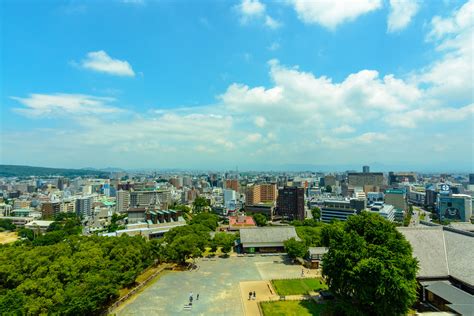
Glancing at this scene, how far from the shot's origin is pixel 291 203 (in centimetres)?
9444

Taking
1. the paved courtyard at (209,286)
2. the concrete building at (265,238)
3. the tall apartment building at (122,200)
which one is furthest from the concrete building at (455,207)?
the tall apartment building at (122,200)

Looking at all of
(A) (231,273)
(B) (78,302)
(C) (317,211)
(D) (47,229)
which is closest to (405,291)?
(A) (231,273)

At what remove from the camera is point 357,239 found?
2322 centimetres

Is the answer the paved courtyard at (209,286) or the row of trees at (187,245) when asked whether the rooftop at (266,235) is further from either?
the paved courtyard at (209,286)

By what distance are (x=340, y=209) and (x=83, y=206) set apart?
3777 inches

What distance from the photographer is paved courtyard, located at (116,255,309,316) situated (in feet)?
83.7

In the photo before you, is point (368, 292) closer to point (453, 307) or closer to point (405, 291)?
point (405, 291)

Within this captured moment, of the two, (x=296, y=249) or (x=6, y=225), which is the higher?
(x=296, y=249)

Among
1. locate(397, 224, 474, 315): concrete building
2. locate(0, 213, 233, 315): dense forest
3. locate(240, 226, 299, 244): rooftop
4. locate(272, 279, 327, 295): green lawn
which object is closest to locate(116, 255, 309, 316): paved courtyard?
locate(272, 279, 327, 295): green lawn

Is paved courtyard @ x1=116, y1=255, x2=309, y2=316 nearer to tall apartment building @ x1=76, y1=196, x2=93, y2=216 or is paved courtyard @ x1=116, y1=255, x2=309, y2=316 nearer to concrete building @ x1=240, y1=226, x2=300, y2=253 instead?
concrete building @ x1=240, y1=226, x2=300, y2=253

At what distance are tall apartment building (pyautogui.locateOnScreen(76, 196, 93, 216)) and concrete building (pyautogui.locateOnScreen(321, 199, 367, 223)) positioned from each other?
89710 millimetres

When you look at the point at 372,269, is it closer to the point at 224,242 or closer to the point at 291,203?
the point at 224,242

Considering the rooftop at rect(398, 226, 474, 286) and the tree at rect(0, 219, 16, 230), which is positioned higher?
the rooftop at rect(398, 226, 474, 286)

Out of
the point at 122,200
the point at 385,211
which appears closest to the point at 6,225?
the point at 122,200
